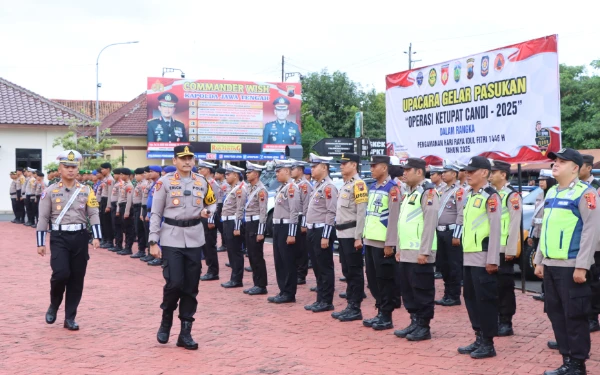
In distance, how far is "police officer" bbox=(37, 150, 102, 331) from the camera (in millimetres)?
8695

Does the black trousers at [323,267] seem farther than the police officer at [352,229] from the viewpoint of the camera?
Yes

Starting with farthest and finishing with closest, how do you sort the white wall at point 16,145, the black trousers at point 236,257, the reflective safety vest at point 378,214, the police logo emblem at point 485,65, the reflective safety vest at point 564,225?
the white wall at point 16,145 < the black trousers at point 236,257 < the police logo emblem at point 485,65 < the reflective safety vest at point 378,214 < the reflective safety vest at point 564,225

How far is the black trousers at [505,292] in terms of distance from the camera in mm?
8273

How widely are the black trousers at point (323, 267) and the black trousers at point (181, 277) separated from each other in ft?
8.10

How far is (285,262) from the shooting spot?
10.7m

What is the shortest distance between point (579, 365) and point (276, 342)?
3210 millimetres

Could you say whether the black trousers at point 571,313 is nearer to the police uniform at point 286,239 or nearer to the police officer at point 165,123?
the police uniform at point 286,239

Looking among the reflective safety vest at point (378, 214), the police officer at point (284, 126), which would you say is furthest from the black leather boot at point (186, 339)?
the police officer at point (284, 126)

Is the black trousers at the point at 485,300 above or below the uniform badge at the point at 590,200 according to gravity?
below

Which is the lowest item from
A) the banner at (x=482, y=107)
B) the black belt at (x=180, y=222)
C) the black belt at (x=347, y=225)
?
the black belt at (x=347, y=225)

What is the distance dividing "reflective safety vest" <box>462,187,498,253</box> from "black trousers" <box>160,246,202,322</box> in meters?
2.91

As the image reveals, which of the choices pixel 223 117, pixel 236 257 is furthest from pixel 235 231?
pixel 223 117

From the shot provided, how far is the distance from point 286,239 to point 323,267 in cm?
108

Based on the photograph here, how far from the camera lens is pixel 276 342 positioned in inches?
314
